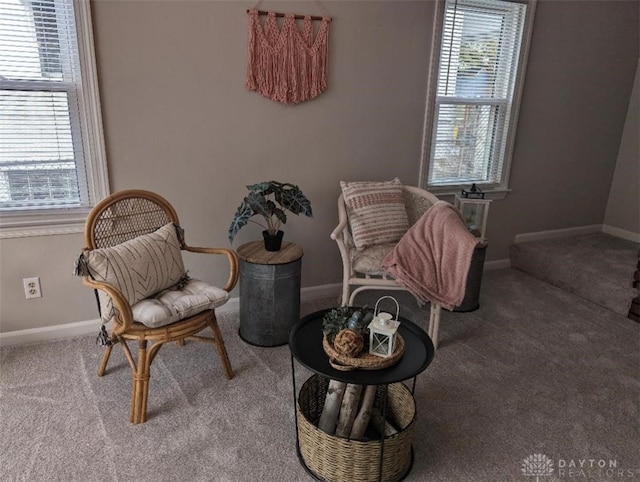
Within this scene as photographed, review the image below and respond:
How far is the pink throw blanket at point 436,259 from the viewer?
2.50 metres

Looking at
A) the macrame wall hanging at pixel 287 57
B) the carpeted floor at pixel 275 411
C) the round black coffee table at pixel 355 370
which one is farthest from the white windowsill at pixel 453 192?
the round black coffee table at pixel 355 370

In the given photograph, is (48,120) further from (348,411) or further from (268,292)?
(348,411)

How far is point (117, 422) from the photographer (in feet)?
6.60

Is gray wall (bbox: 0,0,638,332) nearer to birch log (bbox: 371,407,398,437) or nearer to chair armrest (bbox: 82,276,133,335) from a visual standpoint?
chair armrest (bbox: 82,276,133,335)

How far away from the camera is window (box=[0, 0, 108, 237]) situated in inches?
89.8

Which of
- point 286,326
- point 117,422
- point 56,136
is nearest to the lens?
point 117,422

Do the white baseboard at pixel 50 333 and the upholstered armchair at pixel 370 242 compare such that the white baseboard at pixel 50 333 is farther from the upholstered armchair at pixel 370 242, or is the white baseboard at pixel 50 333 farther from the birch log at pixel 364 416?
the birch log at pixel 364 416

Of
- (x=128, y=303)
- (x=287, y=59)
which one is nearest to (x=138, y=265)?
(x=128, y=303)

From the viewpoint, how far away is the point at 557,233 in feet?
13.7

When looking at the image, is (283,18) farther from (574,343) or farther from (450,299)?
(574,343)

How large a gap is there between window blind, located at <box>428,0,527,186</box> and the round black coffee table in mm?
1895

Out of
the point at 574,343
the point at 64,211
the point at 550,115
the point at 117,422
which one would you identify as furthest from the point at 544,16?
the point at 117,422

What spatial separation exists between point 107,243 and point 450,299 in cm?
176
